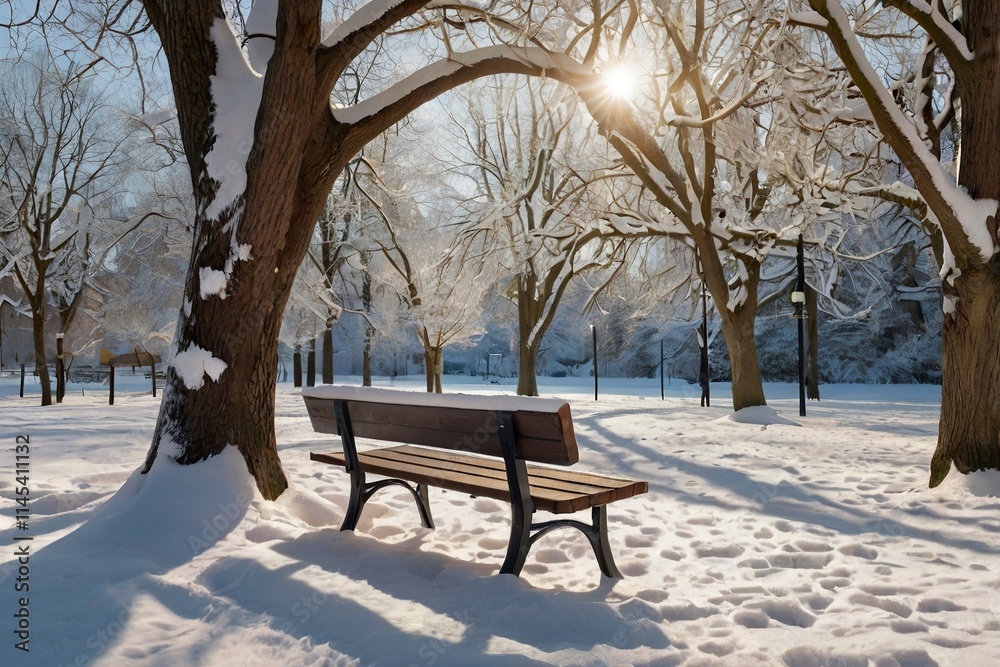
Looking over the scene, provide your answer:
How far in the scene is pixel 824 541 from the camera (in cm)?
440

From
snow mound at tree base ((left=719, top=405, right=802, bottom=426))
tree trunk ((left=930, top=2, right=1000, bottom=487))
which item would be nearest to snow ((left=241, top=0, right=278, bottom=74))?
tree trunk ((left=930, top=2, right=1000, bottom=487))

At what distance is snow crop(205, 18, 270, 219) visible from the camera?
194 inches

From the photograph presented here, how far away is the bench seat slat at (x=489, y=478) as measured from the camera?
3477 mm

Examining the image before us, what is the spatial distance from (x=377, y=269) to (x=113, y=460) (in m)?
20.5

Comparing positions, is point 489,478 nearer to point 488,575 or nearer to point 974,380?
point 488,575

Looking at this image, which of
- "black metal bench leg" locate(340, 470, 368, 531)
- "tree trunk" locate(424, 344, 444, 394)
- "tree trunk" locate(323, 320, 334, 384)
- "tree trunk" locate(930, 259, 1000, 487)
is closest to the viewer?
"black metal bench leg" locate(340, 470, 368, 531)

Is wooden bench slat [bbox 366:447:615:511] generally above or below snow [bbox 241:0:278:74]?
below

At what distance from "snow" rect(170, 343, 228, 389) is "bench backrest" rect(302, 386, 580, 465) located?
635 millimetres

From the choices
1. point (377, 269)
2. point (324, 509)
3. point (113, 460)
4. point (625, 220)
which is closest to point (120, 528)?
point (324, 509)

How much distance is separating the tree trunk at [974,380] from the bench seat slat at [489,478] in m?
3.36

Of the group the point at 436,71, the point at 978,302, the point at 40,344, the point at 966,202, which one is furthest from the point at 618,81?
the point at 40,344

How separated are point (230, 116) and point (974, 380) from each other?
18.9 ft

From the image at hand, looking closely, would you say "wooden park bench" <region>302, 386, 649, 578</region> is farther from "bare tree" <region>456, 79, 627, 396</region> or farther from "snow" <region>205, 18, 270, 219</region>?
"bare tree" <region>456, 79, 627, 396</region>

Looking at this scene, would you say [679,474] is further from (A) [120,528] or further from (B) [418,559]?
(A) [120,528]
